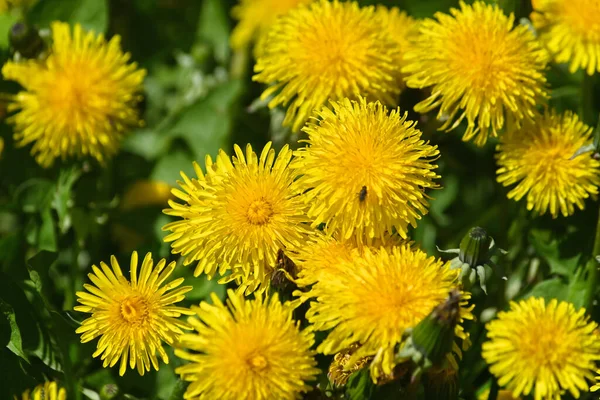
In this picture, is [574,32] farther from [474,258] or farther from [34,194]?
[34,194]

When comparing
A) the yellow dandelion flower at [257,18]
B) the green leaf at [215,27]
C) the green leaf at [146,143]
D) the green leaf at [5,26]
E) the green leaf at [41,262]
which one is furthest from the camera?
the green leaf at [215,27]

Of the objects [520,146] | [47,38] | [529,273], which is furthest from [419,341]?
[47,38]

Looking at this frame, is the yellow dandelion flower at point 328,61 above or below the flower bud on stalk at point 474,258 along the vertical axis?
above

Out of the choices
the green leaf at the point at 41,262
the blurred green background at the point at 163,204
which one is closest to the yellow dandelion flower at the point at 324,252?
the blurred green background at the point at 163,204

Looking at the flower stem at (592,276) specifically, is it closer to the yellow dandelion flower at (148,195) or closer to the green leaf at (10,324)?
the yellow dandelion flower at (148,195)

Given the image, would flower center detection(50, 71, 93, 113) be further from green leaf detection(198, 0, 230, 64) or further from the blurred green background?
green leaf detection(198, 0, 230, 64)

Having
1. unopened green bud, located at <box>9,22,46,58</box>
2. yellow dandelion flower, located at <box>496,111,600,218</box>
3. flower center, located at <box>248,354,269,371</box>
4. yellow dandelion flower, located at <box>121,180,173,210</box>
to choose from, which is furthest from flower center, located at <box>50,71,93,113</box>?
yellow dandelion flower, located at <box>496,111,600,218</box>

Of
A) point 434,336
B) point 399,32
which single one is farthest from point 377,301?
point 399,32
